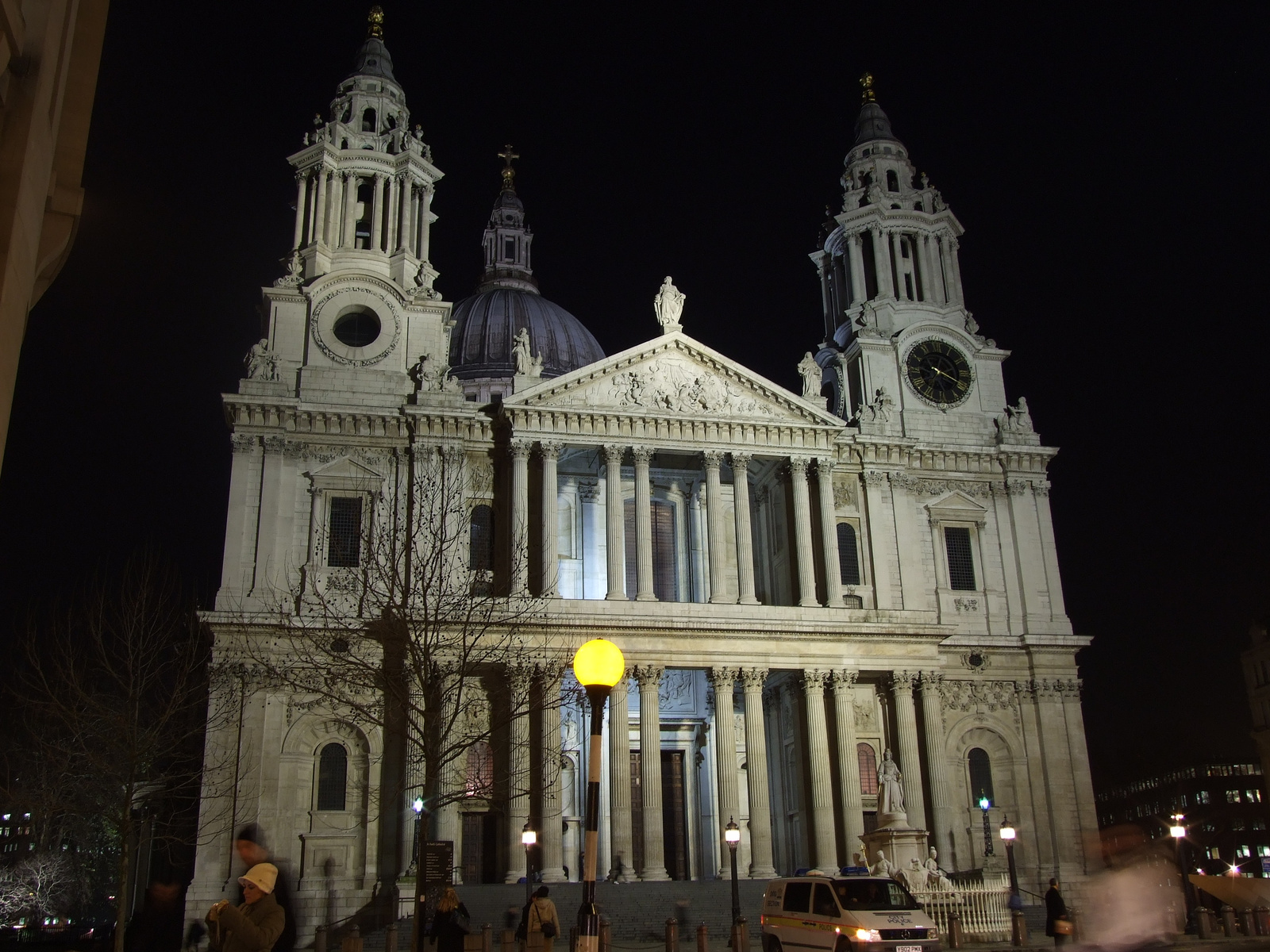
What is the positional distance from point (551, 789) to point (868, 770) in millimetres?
12668

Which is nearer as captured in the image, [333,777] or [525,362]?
[333,777]

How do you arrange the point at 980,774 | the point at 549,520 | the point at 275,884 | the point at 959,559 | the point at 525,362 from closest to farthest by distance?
1. the point at 275,884
2. the point at 549,520
3. the point at 980,774
4. the point at 525,362
5. the point at 959,559

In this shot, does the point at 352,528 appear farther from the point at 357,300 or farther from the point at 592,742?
the point at 592,742

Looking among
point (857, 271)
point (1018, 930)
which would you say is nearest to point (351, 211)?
point (857, 271)

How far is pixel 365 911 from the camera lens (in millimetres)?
35250

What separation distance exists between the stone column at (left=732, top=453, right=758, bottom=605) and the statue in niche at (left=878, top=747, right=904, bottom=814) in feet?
23.6

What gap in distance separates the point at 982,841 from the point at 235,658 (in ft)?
85.3

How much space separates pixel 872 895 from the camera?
21.3 metres

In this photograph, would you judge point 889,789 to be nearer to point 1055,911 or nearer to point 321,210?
point 1055,911

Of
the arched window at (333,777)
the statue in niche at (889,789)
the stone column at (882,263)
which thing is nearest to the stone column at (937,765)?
the statue in niche at (889,789)

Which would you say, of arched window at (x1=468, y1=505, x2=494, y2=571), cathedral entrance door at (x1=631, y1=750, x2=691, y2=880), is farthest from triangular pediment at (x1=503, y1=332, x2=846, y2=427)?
cathedral entrance door at (x1=631, y1=750, x2=691, y2=880)

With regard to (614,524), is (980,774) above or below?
below

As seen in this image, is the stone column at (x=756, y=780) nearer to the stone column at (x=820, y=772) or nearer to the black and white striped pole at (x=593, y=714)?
the stone column at (x=820, y=772)

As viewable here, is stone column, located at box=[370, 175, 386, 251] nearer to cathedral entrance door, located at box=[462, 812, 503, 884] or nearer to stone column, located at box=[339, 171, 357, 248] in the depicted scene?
stone column, located at box=[339, 171, 357, 248]
